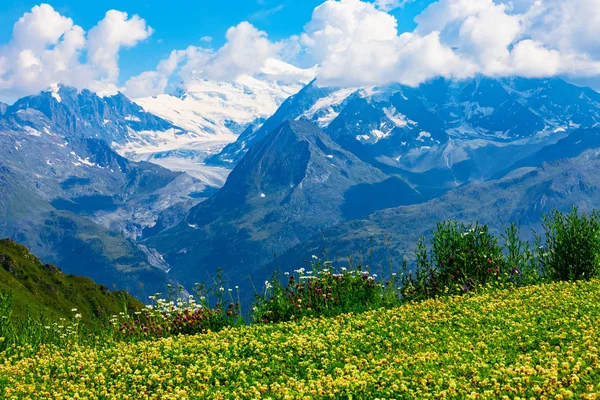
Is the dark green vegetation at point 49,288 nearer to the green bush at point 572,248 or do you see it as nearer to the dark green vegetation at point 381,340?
the dark green vegetation at point 381,340

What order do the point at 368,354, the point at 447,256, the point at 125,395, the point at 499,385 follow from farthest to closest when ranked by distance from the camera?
the point at 447,256, the point at 368,354, the point at 125,395, the point at 499,385

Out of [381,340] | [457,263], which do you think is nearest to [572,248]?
[457,263]

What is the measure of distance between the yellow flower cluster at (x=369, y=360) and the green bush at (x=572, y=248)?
403cm

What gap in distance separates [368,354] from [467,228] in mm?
10823

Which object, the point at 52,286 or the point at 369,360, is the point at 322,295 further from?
the point at 52,286

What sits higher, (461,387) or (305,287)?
(305,287)

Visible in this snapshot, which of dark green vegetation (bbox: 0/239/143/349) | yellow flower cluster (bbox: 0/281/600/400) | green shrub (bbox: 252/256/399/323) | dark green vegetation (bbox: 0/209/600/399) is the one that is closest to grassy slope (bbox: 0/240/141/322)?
dark green vegetation (bbox: 0/239/143/349)

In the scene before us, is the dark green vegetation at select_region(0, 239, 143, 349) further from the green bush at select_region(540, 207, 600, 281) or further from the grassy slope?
the green bush at select_region(540, 207, 600, 281)

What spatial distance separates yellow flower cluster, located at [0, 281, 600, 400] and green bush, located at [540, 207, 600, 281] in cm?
403

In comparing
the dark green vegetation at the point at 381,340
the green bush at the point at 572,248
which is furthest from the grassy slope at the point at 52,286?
the green bush at the point at 572,248

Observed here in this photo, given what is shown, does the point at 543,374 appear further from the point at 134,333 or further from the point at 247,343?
the point at 134,333

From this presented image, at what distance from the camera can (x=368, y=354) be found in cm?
Result: 1211

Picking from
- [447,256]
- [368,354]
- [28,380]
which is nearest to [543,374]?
[368,354]

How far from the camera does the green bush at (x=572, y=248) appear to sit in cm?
2011
